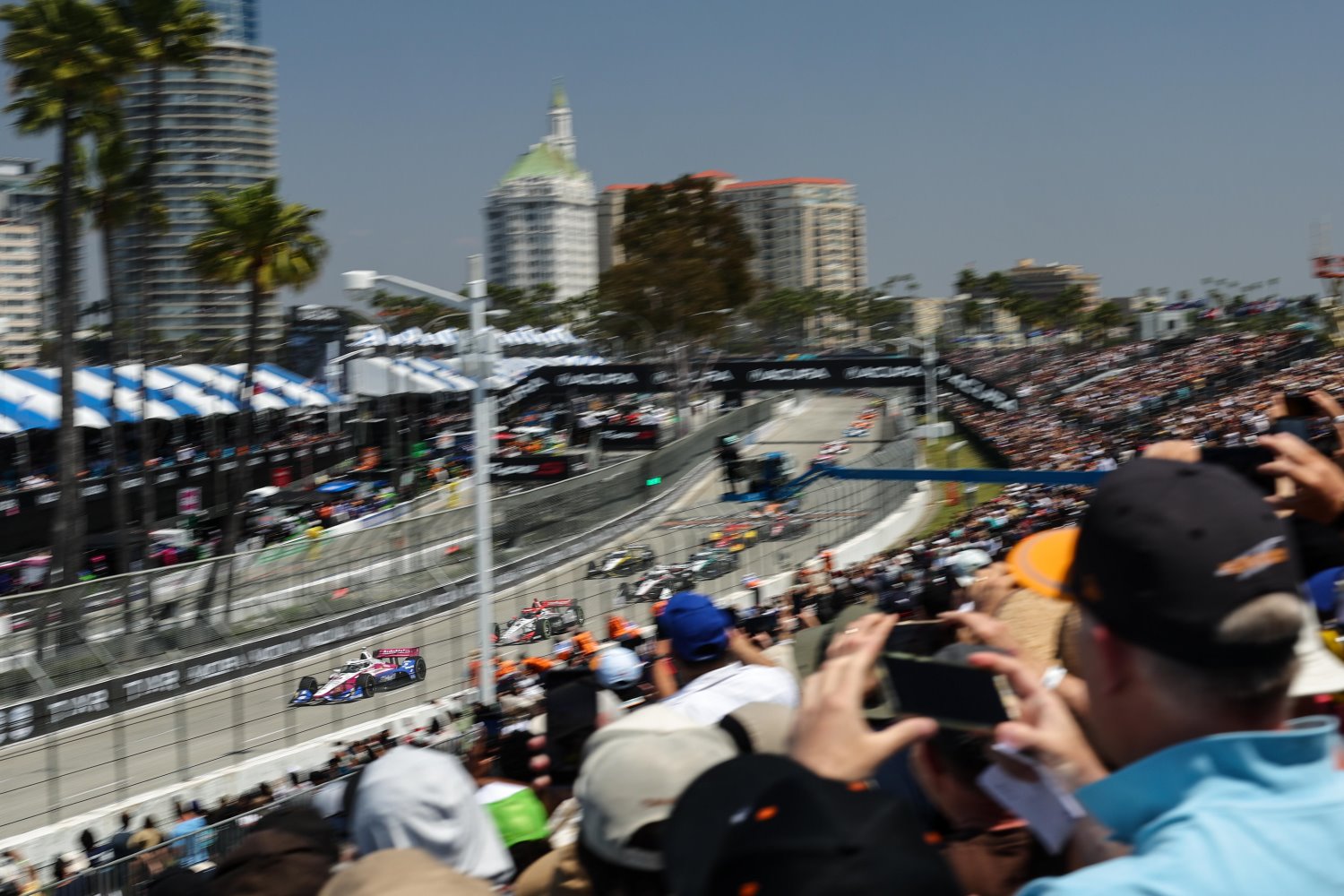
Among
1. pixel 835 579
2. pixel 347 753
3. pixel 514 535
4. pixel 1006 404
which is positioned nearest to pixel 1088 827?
pixel 347 753

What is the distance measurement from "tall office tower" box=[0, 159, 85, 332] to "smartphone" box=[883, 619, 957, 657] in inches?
1090

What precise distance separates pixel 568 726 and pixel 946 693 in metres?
2.34

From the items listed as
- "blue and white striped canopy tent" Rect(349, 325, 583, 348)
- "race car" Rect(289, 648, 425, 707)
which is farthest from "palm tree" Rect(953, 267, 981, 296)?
"race car" Rect(289, 648, 425, 707)

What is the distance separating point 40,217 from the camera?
1185 inches

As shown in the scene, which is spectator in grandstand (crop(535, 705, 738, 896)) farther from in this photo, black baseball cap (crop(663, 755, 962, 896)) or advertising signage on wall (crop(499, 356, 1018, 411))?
advertising signage on wall (crop(499, 356, 1018, 411))

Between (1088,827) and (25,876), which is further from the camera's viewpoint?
(25,876)

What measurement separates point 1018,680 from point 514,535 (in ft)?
91.6

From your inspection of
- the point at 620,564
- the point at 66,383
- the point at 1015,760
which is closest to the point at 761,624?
the point at 1015,760

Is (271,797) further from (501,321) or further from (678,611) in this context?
(501,321)

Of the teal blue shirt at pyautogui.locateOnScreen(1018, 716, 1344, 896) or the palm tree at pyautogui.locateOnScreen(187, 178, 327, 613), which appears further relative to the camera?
the palm tree at pyautogui.locateOnScreen(187, 178, 327, 613)

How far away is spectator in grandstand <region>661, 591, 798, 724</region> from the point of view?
3.49 m

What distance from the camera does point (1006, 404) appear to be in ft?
189

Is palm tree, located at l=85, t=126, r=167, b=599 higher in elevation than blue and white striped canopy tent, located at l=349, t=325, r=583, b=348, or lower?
higher

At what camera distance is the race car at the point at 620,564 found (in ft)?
79.7
